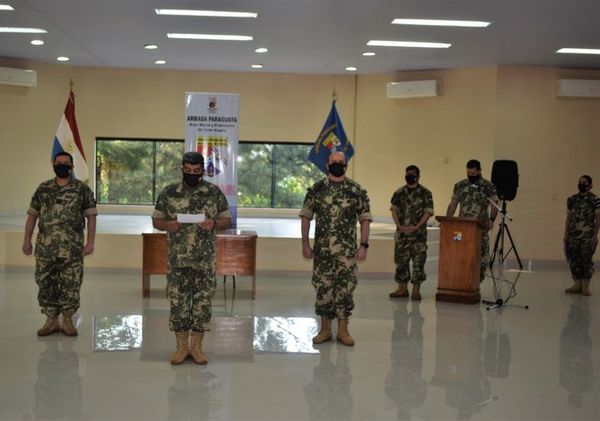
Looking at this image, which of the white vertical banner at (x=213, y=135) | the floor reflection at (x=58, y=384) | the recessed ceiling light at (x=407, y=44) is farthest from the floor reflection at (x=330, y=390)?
the recessed ceiling light at (x=407, y=44)

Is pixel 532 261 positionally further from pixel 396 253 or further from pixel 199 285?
pixel 199 285

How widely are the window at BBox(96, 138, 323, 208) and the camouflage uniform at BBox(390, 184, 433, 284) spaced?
6.58 meters

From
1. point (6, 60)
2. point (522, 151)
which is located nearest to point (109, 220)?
→ point (6, 60)

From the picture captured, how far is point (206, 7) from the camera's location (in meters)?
8.35

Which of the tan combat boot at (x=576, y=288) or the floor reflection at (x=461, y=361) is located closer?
the floor reflection at (x=461, y=361)

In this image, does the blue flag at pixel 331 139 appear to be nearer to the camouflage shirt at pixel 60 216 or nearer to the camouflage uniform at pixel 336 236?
the camouflage uniform at pixel 336 236

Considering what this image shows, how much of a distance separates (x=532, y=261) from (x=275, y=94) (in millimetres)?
6209

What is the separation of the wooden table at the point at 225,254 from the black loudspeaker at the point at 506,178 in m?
3.63

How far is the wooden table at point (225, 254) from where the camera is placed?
324 inches

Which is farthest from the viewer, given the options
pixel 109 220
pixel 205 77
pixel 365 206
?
pixel 205 77

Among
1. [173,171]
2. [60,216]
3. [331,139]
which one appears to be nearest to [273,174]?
[173,171]

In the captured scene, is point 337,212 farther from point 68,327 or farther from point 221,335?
point 68,327

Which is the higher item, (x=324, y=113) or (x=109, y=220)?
(x=324, y=113)

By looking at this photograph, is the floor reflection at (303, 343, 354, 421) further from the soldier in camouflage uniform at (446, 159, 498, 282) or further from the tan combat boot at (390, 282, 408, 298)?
the soldier in camouflage uniform at (446, 159, 498, 282)
